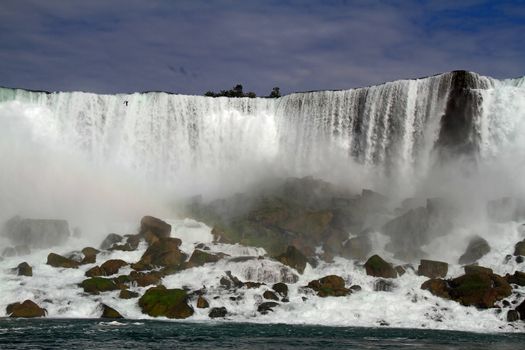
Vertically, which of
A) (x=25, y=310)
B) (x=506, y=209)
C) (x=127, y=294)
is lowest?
(x=25, y=310)

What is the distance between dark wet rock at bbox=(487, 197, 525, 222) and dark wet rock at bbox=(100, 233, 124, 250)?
21.0 metres

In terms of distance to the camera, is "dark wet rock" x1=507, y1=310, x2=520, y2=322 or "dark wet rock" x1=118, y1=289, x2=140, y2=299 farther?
"dark wet rock" x1=118, y1=289, x2=140, y2=299

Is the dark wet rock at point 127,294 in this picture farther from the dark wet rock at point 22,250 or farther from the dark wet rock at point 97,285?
the dark wet rock at point 22,250

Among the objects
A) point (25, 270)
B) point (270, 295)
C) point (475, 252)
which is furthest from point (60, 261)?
point (475, 252)

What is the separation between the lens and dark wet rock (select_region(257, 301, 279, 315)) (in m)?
31.2

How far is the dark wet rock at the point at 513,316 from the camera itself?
28.7 m

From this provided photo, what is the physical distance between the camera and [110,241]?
136 ft

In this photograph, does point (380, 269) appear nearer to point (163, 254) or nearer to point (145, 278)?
point (163, 254)

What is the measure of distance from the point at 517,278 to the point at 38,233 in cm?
2623

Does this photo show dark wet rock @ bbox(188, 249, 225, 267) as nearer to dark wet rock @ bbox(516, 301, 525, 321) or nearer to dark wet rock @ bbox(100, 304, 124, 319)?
dark wet rock @ bbox(100, 304, 124, 319)

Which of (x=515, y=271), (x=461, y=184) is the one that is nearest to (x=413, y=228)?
(x=461, y=184)

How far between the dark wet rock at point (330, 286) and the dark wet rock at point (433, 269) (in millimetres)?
4194

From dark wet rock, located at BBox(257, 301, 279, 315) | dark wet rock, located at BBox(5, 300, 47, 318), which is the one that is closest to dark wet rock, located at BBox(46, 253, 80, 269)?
dark wet rock, located at BBox(5, 300, 47, 318)

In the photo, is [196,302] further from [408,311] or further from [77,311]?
[408,311]
